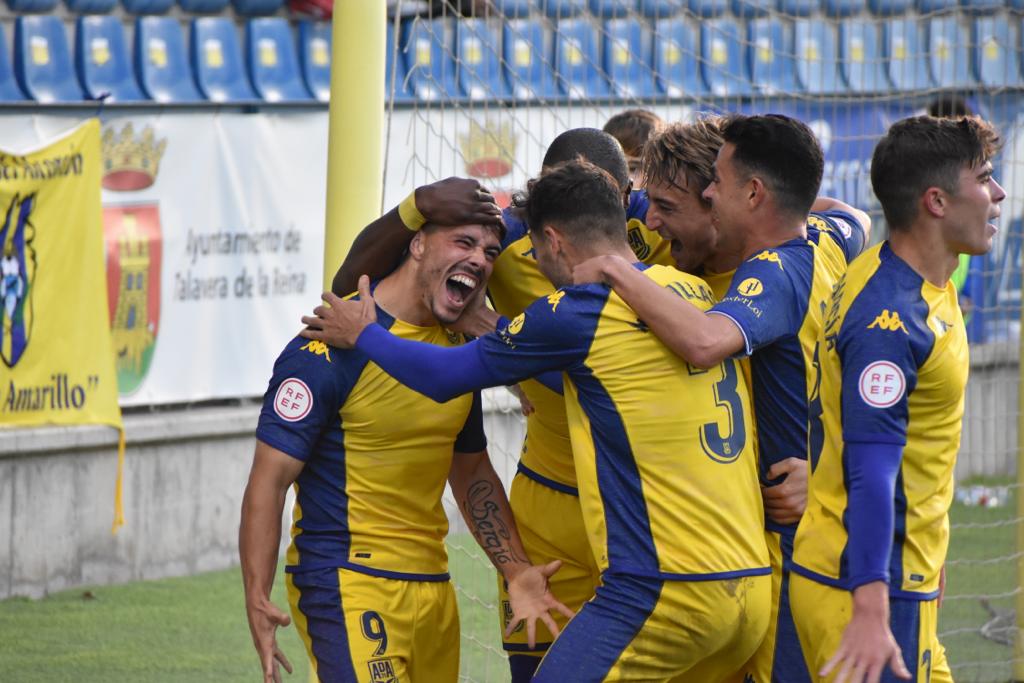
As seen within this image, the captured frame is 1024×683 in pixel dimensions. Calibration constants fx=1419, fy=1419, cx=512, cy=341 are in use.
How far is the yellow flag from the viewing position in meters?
6.93

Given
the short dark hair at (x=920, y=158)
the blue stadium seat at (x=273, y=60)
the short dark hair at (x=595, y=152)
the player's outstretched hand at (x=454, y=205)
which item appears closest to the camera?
the short dark hair at (x=920, y=158)

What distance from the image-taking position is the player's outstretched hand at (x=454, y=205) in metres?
3.54

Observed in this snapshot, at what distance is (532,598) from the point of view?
3.73 m

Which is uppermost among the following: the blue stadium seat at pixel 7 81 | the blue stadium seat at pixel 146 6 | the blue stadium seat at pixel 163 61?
the blue stadium seat at pixel 146 6

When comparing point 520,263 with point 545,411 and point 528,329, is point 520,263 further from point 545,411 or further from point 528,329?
point 528,329

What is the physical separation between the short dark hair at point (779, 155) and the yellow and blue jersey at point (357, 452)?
0.94 metres

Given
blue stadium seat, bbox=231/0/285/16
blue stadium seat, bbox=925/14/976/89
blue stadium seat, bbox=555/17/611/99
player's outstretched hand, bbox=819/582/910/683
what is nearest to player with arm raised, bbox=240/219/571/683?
player's outstretched hand, bbox=819/582/910/683

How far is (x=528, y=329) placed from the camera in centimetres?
316

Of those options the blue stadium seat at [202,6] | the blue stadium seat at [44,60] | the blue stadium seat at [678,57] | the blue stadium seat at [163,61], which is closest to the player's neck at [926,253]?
the blue stadium seat at [44,60]

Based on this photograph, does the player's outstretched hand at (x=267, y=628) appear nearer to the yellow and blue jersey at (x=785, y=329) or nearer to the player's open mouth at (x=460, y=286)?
the player's open mouth at (x=460, y=286)

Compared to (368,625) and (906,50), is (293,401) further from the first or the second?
(906,50)

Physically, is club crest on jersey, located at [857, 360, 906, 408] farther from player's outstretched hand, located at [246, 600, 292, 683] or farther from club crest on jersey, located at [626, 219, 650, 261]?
player's outstretched hand, located at [246, 600, 292, 683]

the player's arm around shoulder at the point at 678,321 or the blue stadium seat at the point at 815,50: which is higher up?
the blue stadium seat at the point at 815,50

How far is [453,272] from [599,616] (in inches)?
37.4
